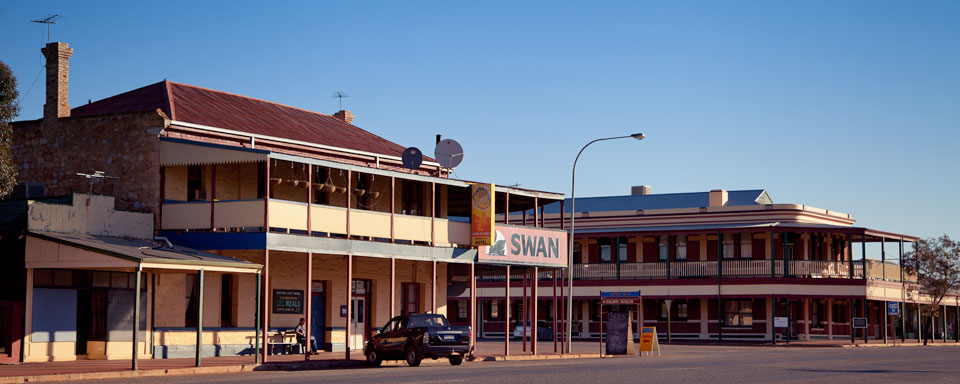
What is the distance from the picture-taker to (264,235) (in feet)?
97.2

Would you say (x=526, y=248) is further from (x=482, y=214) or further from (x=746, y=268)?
(x=746, y=268)

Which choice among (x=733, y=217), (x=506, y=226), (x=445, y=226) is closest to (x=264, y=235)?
(x=445, y=226)

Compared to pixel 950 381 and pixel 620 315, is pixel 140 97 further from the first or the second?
pixel 950 381

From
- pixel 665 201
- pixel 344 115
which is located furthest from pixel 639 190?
pixel 344 115

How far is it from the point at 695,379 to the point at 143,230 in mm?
15975

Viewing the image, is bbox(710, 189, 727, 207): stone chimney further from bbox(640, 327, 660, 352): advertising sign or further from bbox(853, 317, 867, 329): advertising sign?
bbox(640, 327, 660, 352): advertising sign

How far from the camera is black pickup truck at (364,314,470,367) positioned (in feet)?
98.5

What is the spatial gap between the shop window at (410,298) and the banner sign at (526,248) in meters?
4.66

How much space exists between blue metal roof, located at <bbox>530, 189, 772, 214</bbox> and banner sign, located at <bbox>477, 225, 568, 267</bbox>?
1457 inches

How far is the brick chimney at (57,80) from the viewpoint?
3316cm

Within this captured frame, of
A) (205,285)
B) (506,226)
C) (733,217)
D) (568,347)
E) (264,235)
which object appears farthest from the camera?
(733,217)

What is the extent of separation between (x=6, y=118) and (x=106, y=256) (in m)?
6.22

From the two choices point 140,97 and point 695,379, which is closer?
point 695,379

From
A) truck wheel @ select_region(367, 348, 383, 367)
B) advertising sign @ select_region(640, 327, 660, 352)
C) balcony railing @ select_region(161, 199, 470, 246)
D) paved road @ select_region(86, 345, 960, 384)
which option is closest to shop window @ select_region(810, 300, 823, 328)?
advertising sign @ select_region(640, 327, 660, 352)
